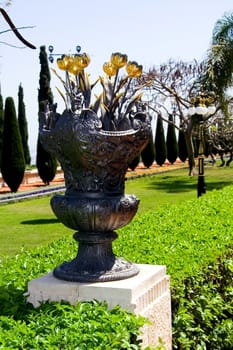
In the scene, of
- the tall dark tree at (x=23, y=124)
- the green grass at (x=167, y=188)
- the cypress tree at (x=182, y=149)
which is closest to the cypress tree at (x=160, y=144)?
the cypress tree at (x=182, y=149)

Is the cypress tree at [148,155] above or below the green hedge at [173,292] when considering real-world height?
above

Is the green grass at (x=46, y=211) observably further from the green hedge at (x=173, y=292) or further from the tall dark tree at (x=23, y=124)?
the tall dark tree at (x=23, y=124)

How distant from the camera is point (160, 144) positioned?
1426 inches

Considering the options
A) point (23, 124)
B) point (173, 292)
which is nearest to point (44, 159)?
point (23, 124)

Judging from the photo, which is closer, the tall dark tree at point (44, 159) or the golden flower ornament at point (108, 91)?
the golden flower ornament at point (108, 91)

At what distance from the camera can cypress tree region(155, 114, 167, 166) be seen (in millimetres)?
36094

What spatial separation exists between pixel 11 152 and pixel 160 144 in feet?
51.8

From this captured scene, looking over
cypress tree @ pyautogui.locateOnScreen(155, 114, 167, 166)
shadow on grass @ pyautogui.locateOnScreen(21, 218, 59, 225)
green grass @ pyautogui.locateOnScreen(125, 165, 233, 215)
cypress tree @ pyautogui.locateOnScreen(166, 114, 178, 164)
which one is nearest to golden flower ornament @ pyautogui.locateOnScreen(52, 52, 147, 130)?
shadow on grass @ pyautogui.locateOnScreen(21, 218, 59, 225)

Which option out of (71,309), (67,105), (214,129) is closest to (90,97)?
(67,105)

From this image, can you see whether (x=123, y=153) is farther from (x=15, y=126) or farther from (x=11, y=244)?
(x=15, y=126)

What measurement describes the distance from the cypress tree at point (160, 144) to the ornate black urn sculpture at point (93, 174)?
32.5 meters

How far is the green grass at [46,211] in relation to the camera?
11.1 m

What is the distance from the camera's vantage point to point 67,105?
142 inches

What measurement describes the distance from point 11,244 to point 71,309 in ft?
25.1
